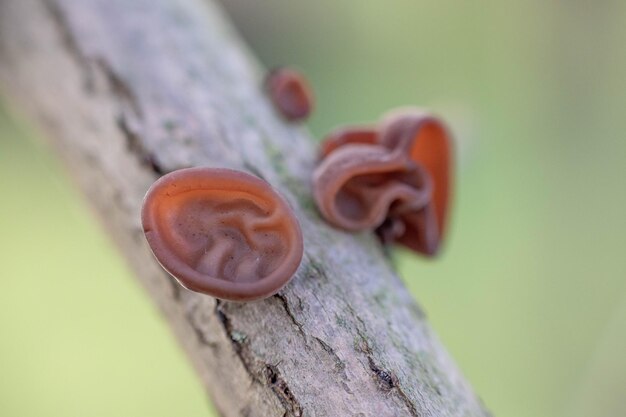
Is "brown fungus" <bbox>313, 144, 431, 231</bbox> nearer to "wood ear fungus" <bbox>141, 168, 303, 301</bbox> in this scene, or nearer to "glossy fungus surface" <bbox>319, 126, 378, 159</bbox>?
"glossy fungus surface" <bbox>319, 126, 378, 159</bbox>

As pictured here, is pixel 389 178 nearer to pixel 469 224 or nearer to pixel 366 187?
pixel 366 187

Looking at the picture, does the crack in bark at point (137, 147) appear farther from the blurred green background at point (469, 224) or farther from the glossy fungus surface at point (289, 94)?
the blurred green background at point (469, 224)

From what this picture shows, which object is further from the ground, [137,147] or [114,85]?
[114,85]

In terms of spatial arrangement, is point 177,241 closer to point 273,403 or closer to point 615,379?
point 273,403

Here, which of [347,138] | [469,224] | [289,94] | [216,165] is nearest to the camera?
[216,165]

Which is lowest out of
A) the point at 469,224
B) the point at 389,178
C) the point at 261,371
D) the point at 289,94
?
the point at 469,224

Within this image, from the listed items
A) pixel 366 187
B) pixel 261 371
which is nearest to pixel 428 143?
pixel 366 187

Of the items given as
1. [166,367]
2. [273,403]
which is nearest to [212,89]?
[273,403]

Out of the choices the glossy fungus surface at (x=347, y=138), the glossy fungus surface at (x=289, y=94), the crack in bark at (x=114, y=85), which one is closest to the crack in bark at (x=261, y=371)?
the crack in bark at (x=114, y=85)
